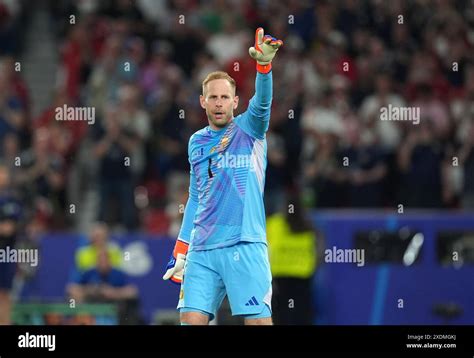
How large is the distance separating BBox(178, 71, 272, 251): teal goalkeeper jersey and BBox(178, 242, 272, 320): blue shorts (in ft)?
0.27

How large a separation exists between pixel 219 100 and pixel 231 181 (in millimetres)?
592

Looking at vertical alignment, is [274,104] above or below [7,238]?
above

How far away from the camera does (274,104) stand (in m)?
17.7

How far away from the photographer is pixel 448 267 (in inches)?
636

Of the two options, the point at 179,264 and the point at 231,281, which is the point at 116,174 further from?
the point at 231,281

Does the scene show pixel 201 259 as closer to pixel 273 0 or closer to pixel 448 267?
pixel 448 267

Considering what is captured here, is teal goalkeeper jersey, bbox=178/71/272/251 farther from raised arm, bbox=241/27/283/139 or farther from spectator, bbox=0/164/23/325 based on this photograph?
spectator, bbox=0/164/23/325

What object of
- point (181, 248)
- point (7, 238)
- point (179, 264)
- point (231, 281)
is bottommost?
point (231, 281)

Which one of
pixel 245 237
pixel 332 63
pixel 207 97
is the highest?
pixel 332 63

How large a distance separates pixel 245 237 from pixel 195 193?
0.55 meters

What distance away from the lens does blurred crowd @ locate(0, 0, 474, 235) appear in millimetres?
17219

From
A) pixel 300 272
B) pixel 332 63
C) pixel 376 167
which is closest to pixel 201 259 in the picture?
pixel 300 272

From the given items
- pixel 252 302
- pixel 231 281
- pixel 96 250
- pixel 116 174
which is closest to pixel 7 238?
pixel 96 250

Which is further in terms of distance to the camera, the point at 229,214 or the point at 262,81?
the point at 229,214
